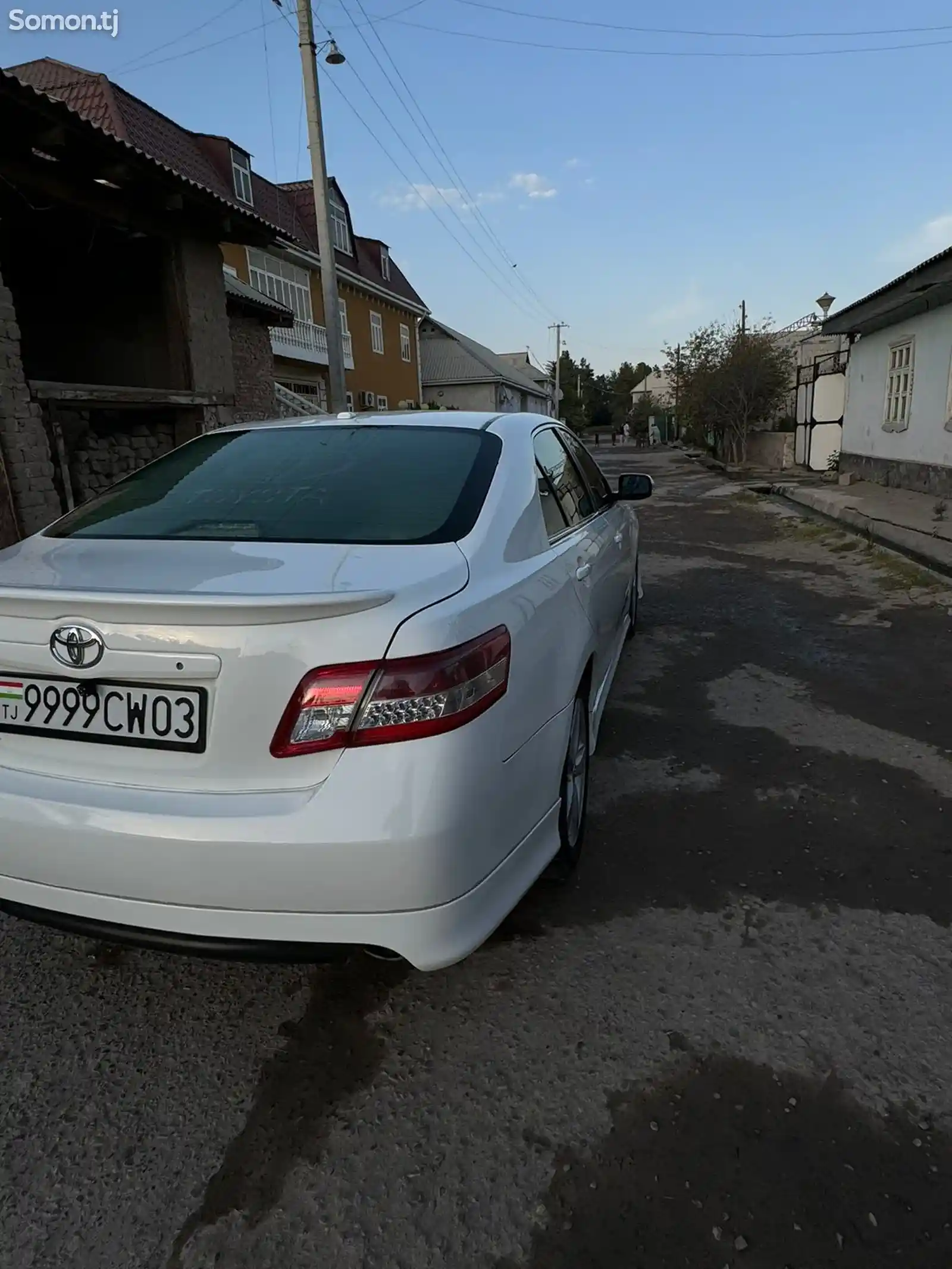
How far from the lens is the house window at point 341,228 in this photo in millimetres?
26547

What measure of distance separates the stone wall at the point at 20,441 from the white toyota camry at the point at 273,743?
226 inches

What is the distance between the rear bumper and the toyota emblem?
0.52 meters

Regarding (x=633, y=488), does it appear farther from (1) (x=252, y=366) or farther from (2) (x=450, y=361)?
(2) (x=450, y=361)

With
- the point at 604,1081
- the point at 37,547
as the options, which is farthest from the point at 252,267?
the point at 604,1081

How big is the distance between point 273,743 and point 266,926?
15.7 inches

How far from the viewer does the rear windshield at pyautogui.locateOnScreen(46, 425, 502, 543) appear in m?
2.18

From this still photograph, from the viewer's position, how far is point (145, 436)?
31.5 feet

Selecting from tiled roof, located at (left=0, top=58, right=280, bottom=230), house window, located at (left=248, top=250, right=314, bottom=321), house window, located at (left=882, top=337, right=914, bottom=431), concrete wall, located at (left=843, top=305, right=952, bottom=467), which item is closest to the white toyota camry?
concrete wall, located at (left=843, top=305, right=952, bottom=467)

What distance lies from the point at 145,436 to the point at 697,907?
912 cm

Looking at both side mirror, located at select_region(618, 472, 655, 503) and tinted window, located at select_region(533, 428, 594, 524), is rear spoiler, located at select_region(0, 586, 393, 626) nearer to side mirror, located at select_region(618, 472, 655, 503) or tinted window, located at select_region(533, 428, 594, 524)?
tinted window, located at select_region(533, 428, 594, 524)

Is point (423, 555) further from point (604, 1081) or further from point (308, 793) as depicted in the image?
point (604, 1081)

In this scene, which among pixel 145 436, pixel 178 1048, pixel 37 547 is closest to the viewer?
pixel 178 1048

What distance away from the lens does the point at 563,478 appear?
3.37 metres

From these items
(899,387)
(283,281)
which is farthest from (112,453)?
(283,281)
